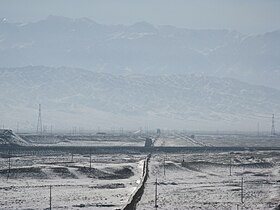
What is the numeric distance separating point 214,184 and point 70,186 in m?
15.0

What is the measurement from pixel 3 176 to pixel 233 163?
38665 millimetres

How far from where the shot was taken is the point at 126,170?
80938 mm

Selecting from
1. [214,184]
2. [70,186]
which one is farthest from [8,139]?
[214,184]

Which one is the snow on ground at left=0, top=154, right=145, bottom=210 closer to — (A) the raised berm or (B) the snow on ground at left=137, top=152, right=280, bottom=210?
(B) the snow on ground at left=137, top=152, right=280, bottom=210

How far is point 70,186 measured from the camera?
215 feet

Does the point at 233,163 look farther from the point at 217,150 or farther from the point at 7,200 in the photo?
the point at 7,200

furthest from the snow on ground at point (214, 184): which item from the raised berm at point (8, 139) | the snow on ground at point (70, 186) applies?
the raised berm at point (8, 139)

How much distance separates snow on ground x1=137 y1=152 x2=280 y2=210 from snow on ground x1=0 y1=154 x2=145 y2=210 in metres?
2.44

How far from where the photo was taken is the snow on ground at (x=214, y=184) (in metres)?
52.9

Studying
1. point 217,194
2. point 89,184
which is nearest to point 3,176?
point 89,184

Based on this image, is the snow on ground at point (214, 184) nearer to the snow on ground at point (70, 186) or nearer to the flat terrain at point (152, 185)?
the flat terrain at point (152, 185)

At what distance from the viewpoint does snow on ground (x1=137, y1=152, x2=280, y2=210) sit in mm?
52938

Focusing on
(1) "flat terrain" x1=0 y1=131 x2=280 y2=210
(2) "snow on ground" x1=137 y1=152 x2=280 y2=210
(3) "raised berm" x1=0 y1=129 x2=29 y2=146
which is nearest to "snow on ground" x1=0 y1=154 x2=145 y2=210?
(1) "flat terrain" x1=0 y1=131 x2=280 y2=210

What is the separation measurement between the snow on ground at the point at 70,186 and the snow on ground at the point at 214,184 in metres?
2.44
